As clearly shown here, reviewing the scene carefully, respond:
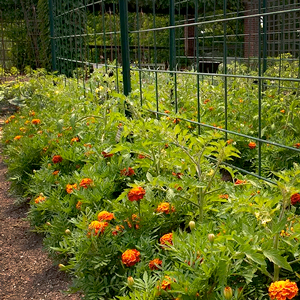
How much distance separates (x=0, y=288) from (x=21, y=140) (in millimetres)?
1570

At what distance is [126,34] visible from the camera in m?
3.40

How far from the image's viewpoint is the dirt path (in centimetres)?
203

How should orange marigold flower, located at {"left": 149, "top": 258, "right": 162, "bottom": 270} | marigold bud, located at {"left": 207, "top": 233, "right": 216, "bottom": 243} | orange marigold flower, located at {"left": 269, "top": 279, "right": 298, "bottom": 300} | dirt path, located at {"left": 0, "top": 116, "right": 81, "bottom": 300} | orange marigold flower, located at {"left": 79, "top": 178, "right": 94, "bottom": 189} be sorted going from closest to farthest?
orange marigold flower, located at {"left": 269, "top": 279, "right": 298, "bottom": 300}, marigold bud, located at {"left": 207, "top": 233, "right": 216, "bottom": 243}, orange marigold flower, located at {"left": 149, "top": 258, "right": 162, "bottom": 270}, dirt path, located at {"left": 0, "top": 116, "right": 81, "bottom": 300}, orange marigold flower, located at {"left": 79, "top": 178, "right": 94, "bottom": 189}

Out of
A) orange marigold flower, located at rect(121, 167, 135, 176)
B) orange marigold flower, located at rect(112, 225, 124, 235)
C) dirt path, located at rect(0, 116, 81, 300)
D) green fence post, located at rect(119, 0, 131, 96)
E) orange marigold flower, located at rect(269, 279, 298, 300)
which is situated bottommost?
dirt path, located at rect(0, 116, 81, 300)

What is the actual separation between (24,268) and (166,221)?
2.85 ft

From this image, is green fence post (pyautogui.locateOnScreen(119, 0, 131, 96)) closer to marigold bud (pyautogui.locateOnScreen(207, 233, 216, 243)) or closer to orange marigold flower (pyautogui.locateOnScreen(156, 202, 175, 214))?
orange marigold flower (pyautogui.locateOnScreen(156, 202, 175, 214))

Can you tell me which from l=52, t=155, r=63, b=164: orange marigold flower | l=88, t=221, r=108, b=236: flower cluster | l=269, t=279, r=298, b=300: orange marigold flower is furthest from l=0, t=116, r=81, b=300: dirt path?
l=269, t=279, r=298, b=300: orange marigold flower

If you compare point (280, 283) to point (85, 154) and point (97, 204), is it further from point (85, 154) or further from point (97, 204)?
point (85, 154)

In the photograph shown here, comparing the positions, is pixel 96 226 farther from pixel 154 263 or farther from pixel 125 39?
pixel 125 39

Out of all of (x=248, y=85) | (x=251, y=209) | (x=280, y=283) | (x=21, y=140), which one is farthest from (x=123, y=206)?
(x=248, y=85)

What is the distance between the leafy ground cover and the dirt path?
12cm

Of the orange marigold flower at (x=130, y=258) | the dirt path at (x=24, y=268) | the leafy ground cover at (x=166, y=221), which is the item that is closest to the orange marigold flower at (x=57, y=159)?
the leafy ground cover at (x=166, y=221)

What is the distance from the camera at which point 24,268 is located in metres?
2.26

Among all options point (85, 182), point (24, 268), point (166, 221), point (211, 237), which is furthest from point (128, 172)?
point (211, 237)
